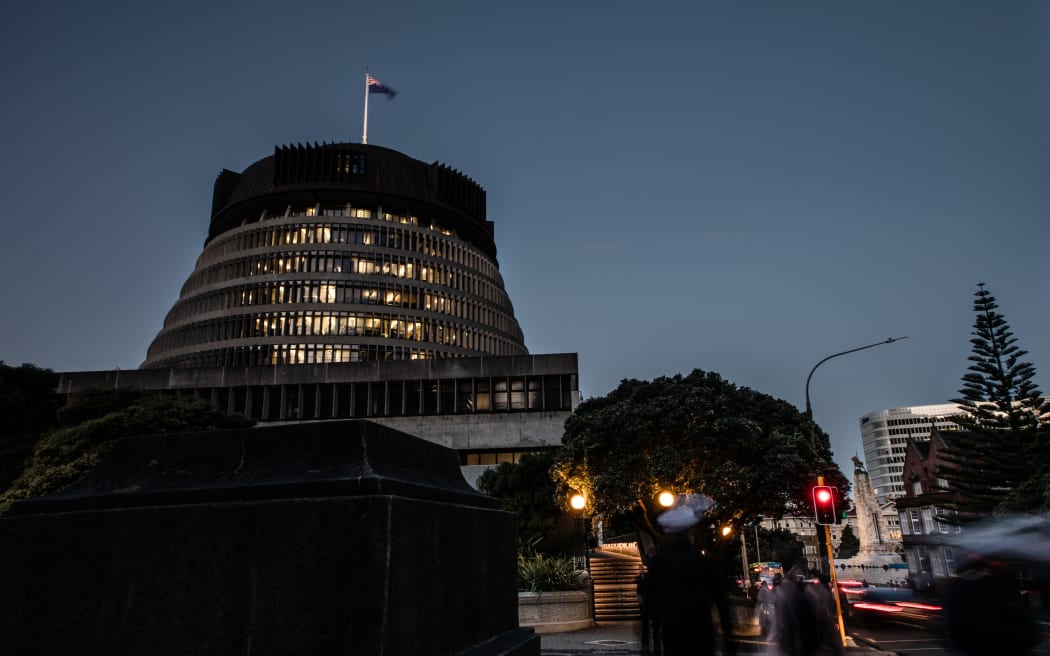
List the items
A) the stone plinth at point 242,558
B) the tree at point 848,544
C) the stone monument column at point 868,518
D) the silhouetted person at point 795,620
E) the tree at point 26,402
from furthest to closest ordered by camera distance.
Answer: the tree at point 848,544, the stone monument column at point 868,518, the tree at point 26,402, the silhouetted person at point 795,620, the stone plinth at point 242,558

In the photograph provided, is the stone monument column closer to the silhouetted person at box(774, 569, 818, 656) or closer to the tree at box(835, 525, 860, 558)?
the tree at box(835, 525, 860, 558)

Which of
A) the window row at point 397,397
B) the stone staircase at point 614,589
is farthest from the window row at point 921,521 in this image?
the stone staircase at point 614,589

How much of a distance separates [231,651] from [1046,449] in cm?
6238

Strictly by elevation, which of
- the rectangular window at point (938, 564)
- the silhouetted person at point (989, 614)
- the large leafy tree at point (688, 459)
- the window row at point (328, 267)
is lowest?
the rectangular window at point (938, 564)

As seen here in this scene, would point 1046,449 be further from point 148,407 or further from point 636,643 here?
point 148,407

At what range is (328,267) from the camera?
86.0 m

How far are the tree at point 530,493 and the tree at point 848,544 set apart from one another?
12381cm

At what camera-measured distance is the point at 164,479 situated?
4434 millimetres

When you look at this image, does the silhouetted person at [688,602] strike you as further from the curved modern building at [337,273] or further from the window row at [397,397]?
the curved modern building at [337,273]

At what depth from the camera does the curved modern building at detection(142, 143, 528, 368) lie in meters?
82.2

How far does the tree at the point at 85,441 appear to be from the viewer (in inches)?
1064

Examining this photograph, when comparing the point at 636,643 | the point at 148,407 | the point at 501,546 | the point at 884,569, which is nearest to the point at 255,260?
the point at 148,407

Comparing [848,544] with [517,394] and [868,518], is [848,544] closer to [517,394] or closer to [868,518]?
[868,518]

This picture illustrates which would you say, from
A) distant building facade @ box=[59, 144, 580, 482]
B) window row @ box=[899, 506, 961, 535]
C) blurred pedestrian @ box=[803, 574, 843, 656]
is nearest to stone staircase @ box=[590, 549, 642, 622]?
blurred pedestrian @ box=[803, 574, 843, 656]
